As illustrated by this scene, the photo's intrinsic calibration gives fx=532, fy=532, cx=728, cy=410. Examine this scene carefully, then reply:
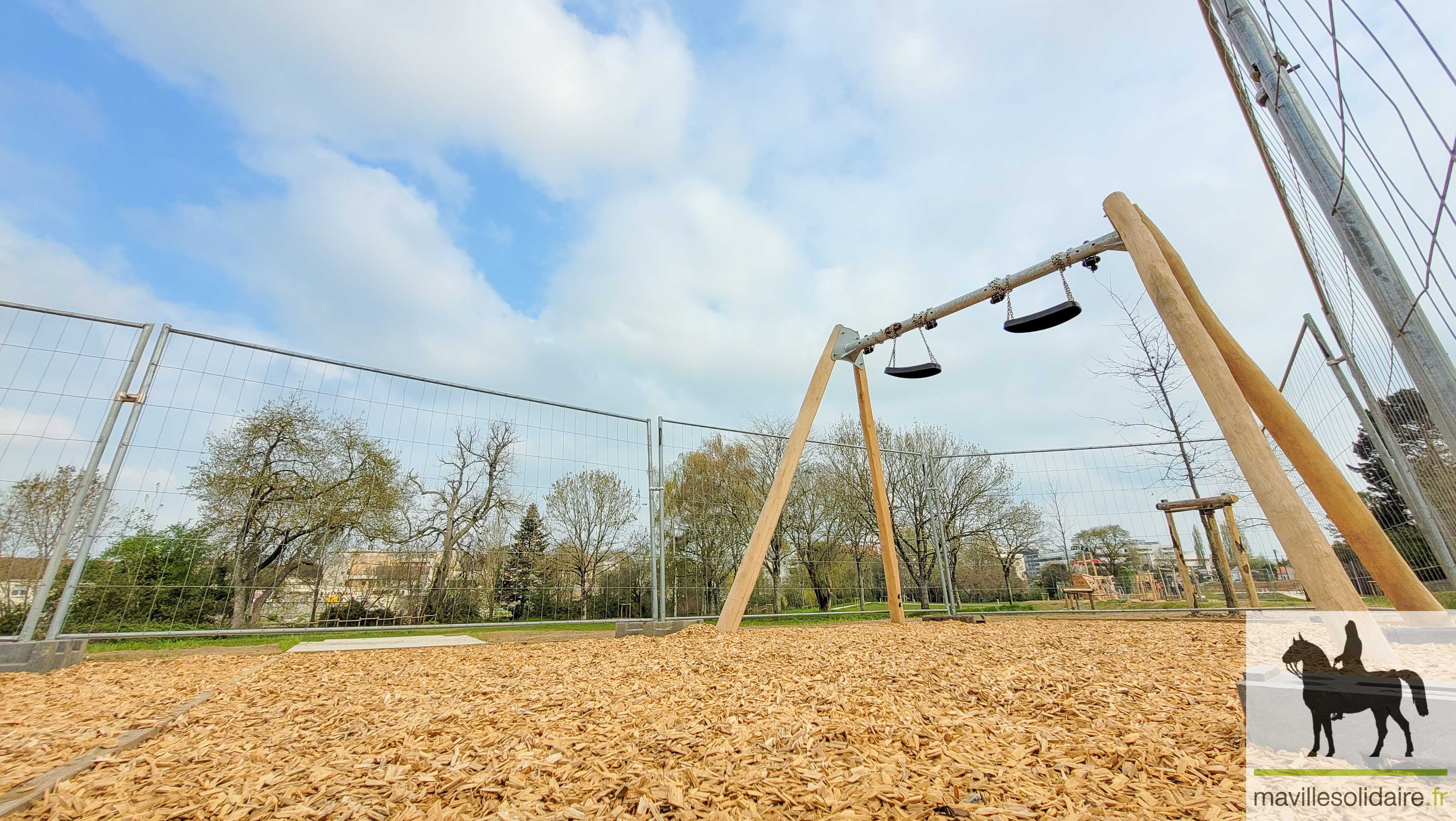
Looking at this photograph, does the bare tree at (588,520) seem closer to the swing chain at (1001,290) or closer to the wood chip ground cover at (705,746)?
the wood chip ground cover at (705,746)

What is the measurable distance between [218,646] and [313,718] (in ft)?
10.2

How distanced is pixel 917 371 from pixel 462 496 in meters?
4.35

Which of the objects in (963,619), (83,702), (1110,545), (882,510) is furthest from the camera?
(1110,545)

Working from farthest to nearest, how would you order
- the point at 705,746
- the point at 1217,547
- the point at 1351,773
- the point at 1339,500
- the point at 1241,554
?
the point at 1241,554, the point at 1217,547, the point at 1339,500, the point at 705,746, the point at 1351,773

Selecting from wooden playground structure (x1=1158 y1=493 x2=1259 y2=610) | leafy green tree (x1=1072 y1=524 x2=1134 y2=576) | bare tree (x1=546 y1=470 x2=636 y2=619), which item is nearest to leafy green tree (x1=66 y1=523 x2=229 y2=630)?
bare tree (x1=546 y1=470 x2=636 y2=619)

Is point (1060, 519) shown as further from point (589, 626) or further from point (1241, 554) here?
point (589, 626)

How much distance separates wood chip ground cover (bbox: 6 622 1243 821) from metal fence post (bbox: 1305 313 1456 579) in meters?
3.17

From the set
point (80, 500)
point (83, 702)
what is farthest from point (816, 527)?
point (80, 500)

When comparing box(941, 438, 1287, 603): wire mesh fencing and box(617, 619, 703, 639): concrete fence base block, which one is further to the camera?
box(941, 438, 1287, 603): wire mesh fencing

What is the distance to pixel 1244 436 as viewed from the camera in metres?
2.66

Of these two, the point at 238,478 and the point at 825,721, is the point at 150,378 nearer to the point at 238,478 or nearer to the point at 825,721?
the point at 238,478

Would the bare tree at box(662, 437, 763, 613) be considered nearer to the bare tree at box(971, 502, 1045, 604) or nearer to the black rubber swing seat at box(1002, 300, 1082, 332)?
the black rubber swing seat at box(1002, 300, 1082, 332)

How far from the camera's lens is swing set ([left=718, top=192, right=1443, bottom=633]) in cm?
240

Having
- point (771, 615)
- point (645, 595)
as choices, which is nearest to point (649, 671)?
point (645, 595)
